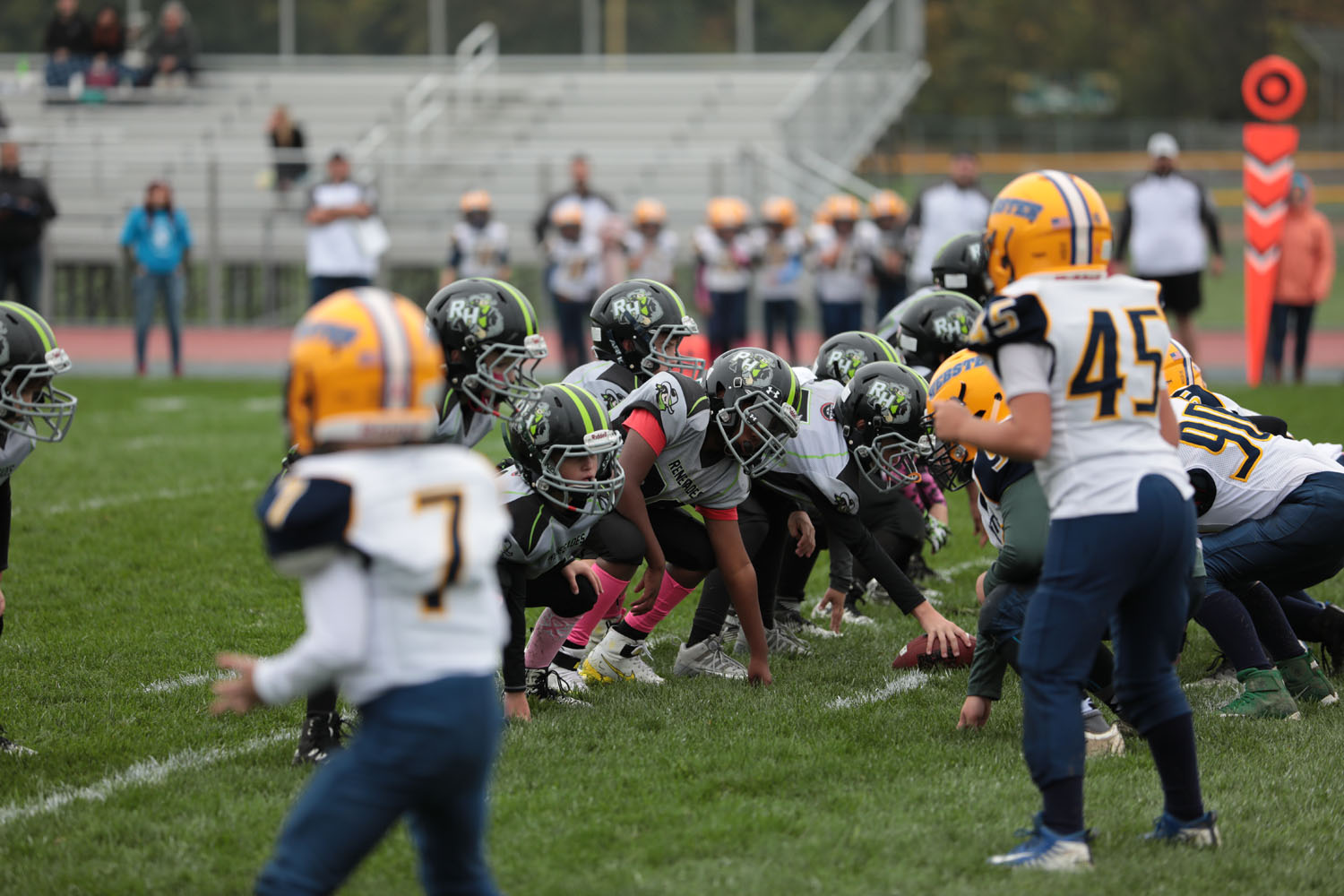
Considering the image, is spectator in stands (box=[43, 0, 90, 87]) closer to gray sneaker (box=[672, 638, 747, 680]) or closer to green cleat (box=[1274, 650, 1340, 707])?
gray sneaker (box=[672, 638, 747, 680])

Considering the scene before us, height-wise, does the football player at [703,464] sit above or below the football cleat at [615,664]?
above

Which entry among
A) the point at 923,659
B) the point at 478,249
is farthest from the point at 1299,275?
the point at 923,659

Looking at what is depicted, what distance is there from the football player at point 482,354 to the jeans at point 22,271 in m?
11.5

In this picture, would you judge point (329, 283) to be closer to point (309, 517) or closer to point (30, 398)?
point (30, 398)

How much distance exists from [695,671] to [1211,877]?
237 cm

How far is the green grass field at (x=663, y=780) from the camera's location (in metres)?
3.64

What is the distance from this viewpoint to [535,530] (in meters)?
4.76

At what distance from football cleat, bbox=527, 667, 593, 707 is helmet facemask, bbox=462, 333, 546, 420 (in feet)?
3.49

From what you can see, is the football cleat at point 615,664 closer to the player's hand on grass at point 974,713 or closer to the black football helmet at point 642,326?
the black football helmet at point 642,326

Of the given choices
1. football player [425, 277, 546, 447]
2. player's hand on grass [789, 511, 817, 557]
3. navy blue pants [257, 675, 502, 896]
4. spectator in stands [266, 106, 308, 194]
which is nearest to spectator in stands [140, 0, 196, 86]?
spectator in stands [266, 106, 308, 194]

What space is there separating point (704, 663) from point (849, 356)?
137 centimetres

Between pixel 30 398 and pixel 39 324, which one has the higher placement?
pixel 39 324

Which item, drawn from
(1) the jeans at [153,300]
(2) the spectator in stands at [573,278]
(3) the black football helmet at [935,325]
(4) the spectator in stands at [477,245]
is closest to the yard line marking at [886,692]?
(3) the black football helmet at [935,325]

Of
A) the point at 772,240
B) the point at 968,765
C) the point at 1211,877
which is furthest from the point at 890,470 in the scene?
the point at 772,240
